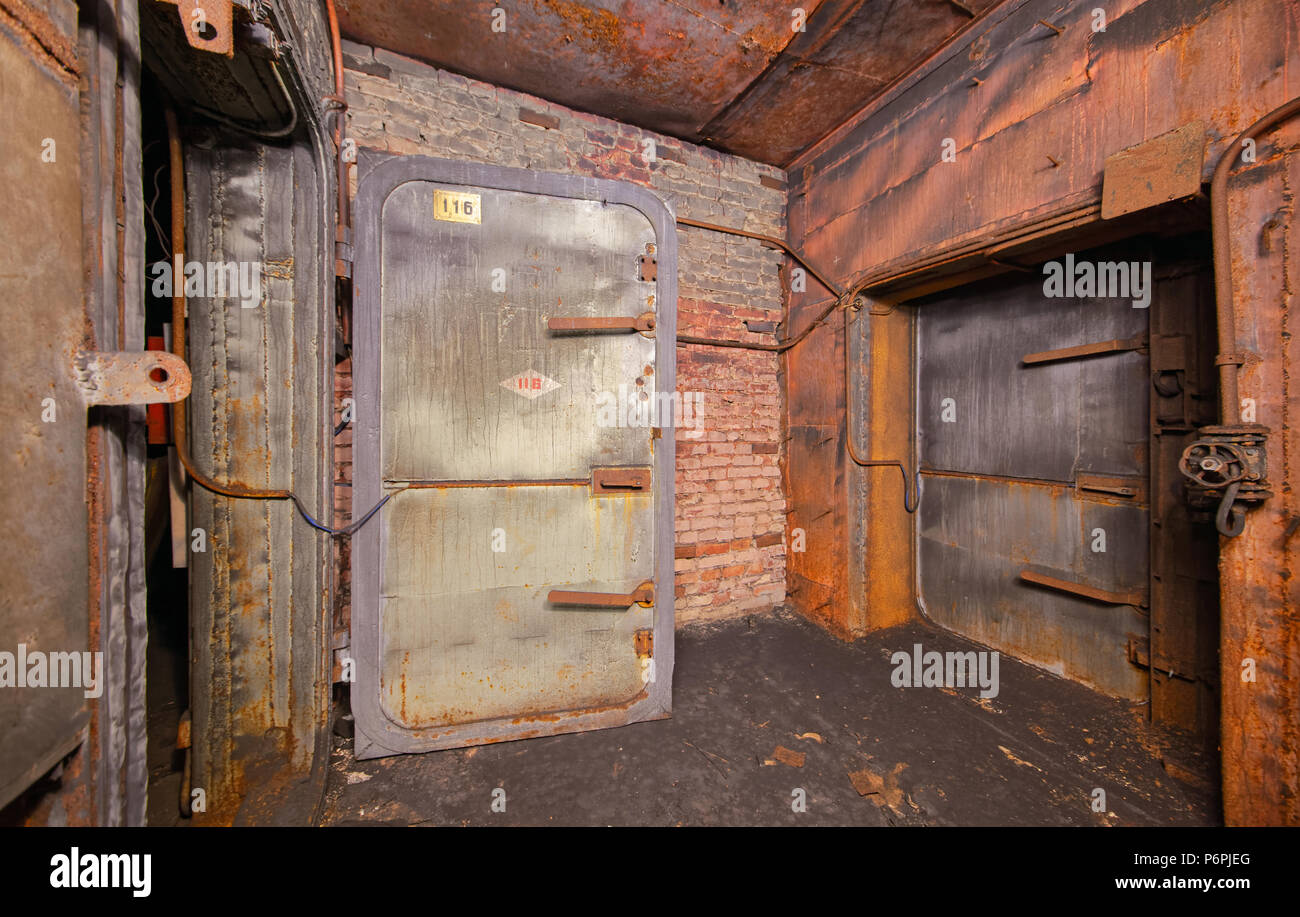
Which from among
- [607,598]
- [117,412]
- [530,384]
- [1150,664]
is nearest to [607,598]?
[607,598]

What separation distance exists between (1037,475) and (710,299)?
218 centimetres

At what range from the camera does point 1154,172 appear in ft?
5.74

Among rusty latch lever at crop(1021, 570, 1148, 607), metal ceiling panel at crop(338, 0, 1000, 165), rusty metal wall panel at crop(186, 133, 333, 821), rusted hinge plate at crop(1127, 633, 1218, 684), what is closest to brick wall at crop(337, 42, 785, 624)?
metal ceiling panel at crop(338, 0, 1000, 165)

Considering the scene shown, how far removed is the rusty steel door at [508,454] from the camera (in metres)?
1.89

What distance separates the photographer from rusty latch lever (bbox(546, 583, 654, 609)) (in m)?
2.02

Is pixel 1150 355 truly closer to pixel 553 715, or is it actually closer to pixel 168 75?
pixel 553 715

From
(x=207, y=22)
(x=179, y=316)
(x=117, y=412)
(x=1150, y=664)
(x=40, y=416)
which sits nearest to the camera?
(x=40, y=416)

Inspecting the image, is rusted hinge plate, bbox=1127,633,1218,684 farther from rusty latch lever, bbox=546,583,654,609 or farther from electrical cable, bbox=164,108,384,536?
electrical cable, bbox=164,108,384,536

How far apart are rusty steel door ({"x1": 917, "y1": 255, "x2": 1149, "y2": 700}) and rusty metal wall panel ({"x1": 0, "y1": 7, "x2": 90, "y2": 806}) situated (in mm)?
3538

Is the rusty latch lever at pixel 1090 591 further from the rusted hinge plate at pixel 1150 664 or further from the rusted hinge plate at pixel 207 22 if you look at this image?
the rusted hinge plate at pixel 207 22

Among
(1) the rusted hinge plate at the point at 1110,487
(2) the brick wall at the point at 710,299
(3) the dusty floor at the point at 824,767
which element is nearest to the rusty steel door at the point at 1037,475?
(1) the rusted hinge plate at the point at 1110,487

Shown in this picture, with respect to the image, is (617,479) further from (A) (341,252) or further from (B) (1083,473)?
(B) (1083,473)

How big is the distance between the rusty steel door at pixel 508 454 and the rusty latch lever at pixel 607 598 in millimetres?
10
